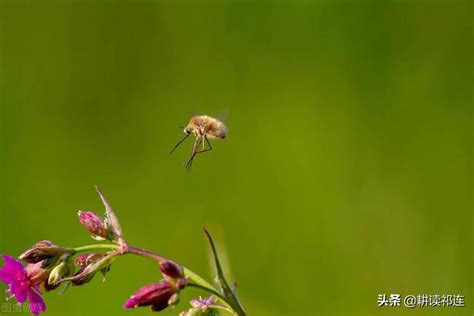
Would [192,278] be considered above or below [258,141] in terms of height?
below

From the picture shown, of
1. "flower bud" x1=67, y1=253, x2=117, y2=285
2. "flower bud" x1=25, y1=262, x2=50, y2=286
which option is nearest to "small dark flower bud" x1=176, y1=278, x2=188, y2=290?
"flower bud" x1=67, y1=253, x2=117, y2=285

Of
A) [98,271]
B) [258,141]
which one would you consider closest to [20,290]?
[98,271]

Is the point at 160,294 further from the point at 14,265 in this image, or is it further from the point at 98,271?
the point at 14,265

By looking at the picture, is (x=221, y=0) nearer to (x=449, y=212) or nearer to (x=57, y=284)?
(x=449, y=212)

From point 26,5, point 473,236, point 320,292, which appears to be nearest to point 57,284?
point 320,292

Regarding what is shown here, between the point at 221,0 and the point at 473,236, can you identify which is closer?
the point at 473,236

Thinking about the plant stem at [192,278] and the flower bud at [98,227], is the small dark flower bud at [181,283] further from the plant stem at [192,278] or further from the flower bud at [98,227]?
the flower bud at [98,227]
